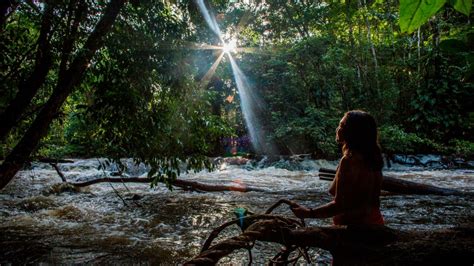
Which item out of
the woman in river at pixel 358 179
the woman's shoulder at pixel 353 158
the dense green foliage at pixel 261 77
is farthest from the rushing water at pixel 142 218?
the woman's shoulder at pixel 353 158

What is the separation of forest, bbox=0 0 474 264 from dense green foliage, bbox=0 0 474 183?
2cm

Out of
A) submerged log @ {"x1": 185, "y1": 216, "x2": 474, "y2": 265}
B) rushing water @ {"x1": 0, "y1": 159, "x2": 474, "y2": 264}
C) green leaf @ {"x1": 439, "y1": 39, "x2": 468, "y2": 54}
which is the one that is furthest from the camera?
rushing water @ {"x1": 0, "y1": 159, "x2": 474, "y2": 264}

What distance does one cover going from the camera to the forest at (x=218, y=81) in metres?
3.72

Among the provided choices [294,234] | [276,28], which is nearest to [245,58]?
[276,28]

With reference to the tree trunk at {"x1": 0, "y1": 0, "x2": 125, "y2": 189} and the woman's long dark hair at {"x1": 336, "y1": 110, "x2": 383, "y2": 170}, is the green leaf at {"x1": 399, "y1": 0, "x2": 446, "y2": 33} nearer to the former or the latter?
the woman's long dark hair at {"x1": 336, "y1": 110, "x2": 383, "y2": 170}

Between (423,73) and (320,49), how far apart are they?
594 centimetres

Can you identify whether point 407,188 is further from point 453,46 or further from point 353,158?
point 453,46

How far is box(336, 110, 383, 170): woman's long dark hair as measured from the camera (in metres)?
2.09

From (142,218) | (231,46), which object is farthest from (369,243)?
(231,46)

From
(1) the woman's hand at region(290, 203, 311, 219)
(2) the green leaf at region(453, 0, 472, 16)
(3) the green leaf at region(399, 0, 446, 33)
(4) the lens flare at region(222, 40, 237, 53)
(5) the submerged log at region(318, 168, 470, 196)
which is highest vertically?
(4) the lens flare at region(222, 40, 237, 53)

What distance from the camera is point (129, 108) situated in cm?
373

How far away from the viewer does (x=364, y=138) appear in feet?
6.91

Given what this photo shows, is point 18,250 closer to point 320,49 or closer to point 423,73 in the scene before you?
point 320,49

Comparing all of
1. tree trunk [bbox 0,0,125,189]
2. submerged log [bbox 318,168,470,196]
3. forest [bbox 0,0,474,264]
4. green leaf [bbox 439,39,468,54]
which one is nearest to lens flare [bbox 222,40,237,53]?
forest [bbox 0,0,474,264]
